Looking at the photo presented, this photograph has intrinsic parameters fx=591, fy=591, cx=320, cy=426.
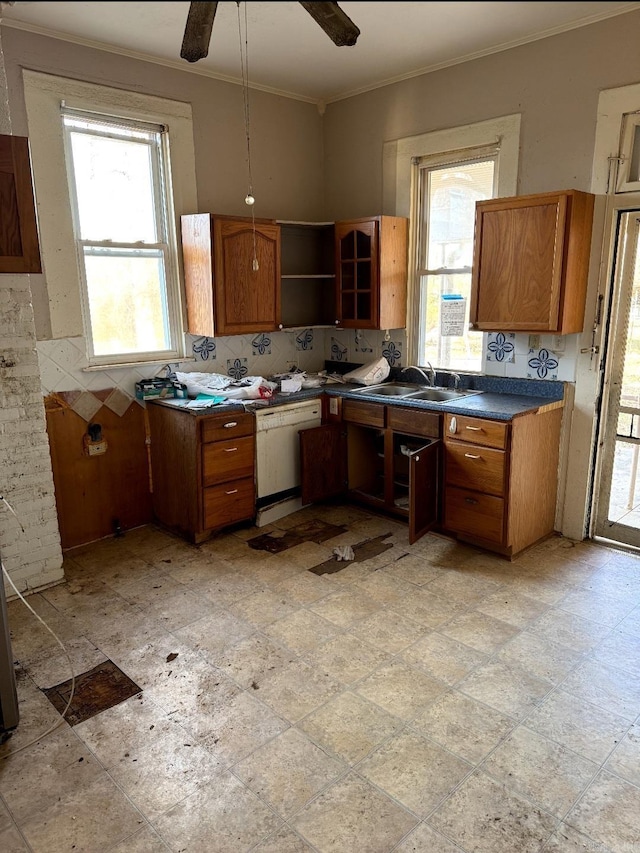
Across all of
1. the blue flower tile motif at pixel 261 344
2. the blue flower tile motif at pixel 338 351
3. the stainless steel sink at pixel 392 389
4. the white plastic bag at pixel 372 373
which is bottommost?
the stainless steel sink at pixel 392 389

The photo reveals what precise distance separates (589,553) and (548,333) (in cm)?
134

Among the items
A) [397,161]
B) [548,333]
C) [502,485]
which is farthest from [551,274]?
[397,161]

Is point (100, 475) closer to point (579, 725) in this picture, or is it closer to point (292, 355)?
point (292, 355)

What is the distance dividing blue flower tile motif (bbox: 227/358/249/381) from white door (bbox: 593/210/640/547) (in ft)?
7.94

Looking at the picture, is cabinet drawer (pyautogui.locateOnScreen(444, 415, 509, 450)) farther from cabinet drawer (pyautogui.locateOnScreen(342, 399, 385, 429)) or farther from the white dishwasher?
the white dishwasher

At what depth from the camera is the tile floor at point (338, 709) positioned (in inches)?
70.4

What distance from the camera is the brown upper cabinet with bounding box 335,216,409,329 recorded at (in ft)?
13.4

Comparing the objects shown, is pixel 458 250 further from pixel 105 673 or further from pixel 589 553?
pixel 105 673

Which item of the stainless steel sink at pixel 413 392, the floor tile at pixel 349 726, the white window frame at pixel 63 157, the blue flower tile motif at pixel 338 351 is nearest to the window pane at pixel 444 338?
the stainless steel sink at pixel 413 392

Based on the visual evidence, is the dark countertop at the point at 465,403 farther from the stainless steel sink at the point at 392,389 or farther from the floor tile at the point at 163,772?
the floor tile at the point at 163,772

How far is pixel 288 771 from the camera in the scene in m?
1.98

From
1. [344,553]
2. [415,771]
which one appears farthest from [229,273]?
[415,771]

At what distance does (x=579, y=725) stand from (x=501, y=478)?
55.0 inches

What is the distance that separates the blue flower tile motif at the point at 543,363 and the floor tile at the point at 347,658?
2.02 meters
